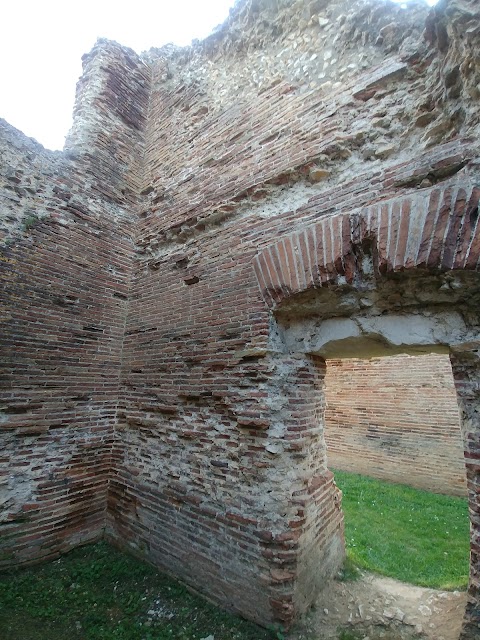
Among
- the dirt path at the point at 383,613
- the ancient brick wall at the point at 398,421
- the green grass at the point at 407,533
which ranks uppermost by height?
the ancient brick wall at the point at 398,421

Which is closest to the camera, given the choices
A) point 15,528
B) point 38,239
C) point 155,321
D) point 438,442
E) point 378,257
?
point 378,257

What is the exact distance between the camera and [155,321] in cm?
413

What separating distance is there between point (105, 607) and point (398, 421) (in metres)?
6.04

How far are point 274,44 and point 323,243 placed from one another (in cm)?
319

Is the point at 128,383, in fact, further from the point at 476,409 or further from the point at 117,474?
the point at 476,409

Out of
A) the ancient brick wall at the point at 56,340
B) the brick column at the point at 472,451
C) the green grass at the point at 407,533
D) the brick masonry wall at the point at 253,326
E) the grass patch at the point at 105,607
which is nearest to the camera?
the brick column at the point at 472,451

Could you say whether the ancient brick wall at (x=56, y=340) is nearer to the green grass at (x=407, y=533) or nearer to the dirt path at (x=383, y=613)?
the dirt path at (x=383, y=613)

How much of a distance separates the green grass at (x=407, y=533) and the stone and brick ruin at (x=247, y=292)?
1.01 m

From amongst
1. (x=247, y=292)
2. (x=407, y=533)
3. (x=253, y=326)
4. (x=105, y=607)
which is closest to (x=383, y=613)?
(x=407, y=533)

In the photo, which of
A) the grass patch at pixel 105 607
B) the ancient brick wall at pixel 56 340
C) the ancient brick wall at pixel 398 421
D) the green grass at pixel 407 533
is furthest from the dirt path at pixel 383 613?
the ancient brick wall at pixel 398 421

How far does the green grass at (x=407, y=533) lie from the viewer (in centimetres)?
353

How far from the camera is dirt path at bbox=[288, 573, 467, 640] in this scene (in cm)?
258

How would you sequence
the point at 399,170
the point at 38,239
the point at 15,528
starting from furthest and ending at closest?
1. the point at 38,239
2. the point at 15,528
3. the point at 399,170

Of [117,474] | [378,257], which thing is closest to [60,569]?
[117,474]
